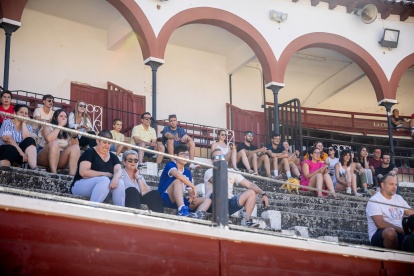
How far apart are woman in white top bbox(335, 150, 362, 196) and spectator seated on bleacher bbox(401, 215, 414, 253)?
2.99 m

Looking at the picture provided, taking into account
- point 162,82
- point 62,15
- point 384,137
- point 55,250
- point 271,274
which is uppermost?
point 62,15

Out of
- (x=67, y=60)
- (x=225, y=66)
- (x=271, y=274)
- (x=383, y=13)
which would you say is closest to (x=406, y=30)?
(x=383, y=13)

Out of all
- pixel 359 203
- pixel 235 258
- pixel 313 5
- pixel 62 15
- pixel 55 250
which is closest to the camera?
pixel 55 250

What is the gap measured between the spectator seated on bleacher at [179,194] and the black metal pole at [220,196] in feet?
3.43

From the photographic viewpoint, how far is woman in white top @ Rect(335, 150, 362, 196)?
8.50m

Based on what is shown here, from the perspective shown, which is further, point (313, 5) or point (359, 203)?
point (313, 5)

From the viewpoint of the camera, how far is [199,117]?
39.8ft

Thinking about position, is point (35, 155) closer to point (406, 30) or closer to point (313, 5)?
point (313, 5)

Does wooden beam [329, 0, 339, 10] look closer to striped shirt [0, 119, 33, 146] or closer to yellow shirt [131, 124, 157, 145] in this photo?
yellow shirt [131, 124, 157, 145]

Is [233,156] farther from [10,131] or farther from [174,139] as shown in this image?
[10,131]

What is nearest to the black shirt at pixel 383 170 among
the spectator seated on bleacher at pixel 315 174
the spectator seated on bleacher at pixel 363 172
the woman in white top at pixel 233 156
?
the spectator seated on bleacher at pixel 363 172

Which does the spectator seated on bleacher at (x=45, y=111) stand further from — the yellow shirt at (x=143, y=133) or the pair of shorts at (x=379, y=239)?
the pair of shorts at (x=379, y=239)

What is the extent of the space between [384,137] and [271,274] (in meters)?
11.2

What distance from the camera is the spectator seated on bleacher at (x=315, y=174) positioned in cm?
775
